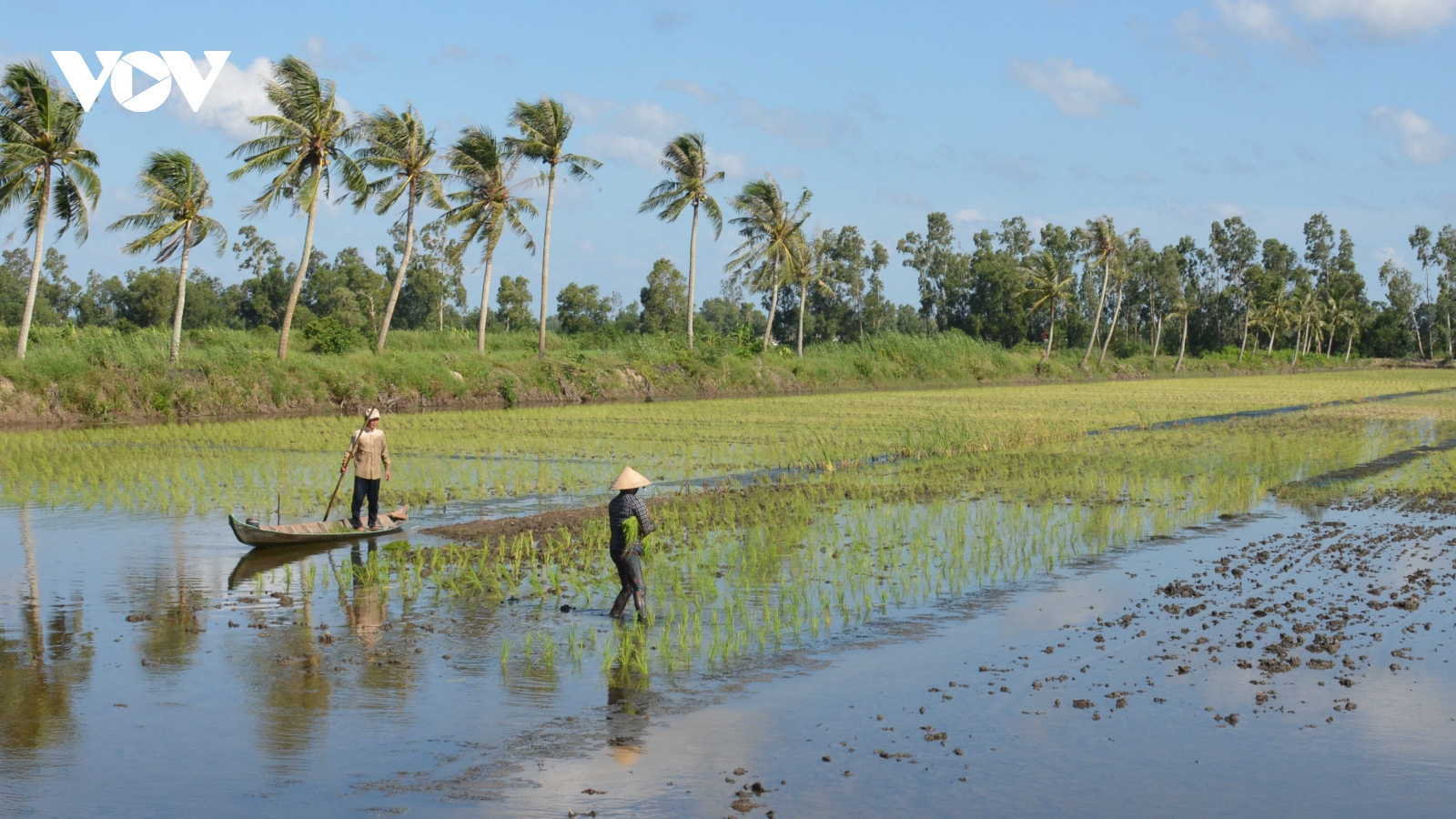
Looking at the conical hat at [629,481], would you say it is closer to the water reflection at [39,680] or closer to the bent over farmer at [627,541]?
the bent over farmer at [627,541]

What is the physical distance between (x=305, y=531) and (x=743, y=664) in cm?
602

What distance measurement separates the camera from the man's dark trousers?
13.1 m

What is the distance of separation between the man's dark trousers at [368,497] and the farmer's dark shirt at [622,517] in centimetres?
457

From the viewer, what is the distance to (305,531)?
40.8 ft

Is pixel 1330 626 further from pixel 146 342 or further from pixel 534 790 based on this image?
pixel 146 342

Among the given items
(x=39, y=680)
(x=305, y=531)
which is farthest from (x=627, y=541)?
(x=305, y=531)

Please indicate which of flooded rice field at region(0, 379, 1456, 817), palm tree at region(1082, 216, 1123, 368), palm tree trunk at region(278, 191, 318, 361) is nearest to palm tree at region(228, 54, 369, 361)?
palm tree trunk at region(278, 191, 318, 361)

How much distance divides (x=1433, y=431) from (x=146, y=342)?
32.8 meters

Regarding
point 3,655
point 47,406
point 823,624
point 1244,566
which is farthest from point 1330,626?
point 47,406

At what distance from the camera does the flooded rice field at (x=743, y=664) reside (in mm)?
6105

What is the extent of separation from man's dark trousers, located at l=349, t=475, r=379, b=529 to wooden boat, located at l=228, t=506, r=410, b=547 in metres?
0.11

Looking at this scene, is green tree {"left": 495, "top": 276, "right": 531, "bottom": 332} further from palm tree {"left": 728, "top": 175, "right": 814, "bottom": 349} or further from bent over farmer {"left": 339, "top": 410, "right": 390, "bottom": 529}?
Answer: bent over farmer {"left": 339, "top": 410, "right": 390, "bottom": 529}

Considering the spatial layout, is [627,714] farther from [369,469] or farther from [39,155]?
[39,155]

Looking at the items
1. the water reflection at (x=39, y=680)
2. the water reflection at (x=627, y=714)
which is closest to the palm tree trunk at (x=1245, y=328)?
the water reflection at (x=627, y=714)
